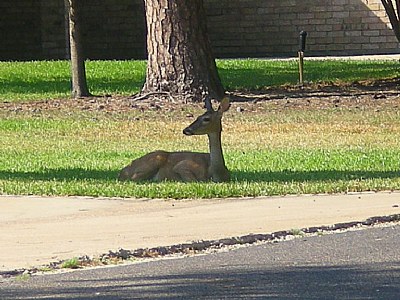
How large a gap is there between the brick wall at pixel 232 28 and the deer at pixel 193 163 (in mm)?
25175

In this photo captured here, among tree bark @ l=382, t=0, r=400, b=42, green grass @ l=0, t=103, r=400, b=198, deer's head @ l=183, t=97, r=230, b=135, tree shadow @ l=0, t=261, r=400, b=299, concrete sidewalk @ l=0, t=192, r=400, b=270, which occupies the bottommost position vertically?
green grass @ l=0, t=103, r=400, b=198

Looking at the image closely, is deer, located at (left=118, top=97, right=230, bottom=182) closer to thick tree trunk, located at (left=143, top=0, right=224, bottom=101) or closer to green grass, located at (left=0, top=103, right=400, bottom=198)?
green grass, located at (left=0, top=103, right=400, bottom=198)

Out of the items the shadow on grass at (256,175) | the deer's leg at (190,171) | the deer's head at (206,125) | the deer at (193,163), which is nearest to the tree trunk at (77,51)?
the shadow on grass at (256,175)

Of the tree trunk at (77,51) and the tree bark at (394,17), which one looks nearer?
the tree trunk at (77,51)

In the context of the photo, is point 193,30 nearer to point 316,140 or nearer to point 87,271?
point 316,140

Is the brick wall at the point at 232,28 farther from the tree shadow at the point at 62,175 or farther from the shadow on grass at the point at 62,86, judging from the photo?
the tree shadow at the point at 62,175

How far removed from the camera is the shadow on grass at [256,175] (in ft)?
47.1

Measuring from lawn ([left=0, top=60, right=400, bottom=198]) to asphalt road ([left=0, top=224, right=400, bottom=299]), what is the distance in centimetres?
315

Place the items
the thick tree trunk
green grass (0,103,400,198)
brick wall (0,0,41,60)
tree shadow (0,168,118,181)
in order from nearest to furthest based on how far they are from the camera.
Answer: green grass (0,103,400,198)
tree shadow (0,168,118,181)
the thick tree trunk
brick wall (0,0,41,60)

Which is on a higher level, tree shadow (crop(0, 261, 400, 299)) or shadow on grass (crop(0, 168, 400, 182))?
tree shadow (crop(0, 261, 400, 299))

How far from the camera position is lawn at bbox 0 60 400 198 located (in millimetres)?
13703

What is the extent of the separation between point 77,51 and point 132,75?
17.2 feet

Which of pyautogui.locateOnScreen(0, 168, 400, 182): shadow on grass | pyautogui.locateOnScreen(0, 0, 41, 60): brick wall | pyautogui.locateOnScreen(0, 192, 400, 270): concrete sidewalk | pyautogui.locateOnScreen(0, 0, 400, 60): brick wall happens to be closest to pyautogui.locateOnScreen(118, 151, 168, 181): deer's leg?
pyautogui.locateOnScreen(0, 168, 400, 182): shadow on grass

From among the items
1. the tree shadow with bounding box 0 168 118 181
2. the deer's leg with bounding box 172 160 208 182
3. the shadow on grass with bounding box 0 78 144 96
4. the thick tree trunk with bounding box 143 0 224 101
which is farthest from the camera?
the shadow on grass with bounding box 0 78 144 96
